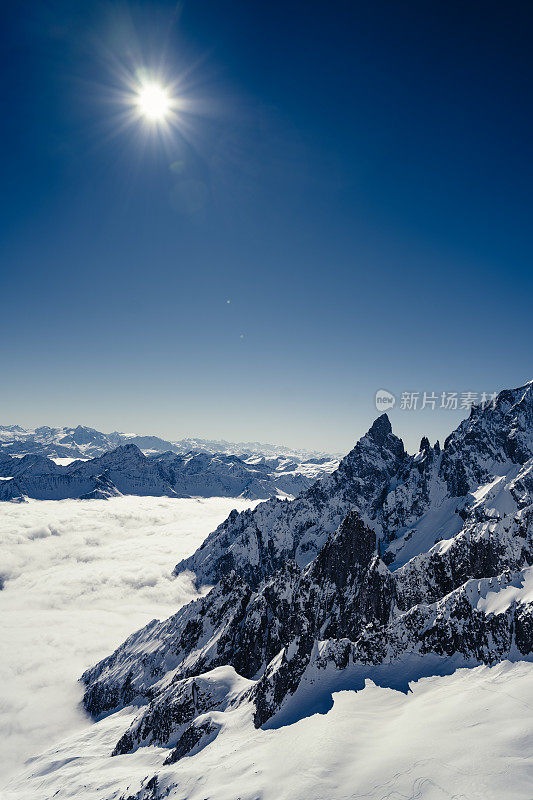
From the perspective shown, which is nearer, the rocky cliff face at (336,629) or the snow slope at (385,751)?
the snow slope at (385,751)

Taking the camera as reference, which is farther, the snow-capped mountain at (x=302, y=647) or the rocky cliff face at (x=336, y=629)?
the rocky cliff face at (x=336, y=629)

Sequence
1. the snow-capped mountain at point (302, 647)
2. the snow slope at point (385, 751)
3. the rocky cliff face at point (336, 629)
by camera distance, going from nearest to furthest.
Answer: the snow slope at point (385, 751), the snow-capped mountain at point (302, 647), the rocky cliff face at point (336, 629)

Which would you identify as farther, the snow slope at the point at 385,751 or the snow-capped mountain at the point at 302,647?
the snow-capped mountain at the point at 302,647

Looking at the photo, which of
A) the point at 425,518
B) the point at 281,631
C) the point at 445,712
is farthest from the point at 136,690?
the point at 425,518

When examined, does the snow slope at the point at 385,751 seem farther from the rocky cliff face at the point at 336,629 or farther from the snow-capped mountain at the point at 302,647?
the rocky cliff face at the point at 336,629

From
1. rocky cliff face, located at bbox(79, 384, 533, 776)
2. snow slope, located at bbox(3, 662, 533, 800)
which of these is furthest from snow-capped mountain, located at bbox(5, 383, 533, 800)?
snow slope, located at bbox(3, 662, 533, 800)

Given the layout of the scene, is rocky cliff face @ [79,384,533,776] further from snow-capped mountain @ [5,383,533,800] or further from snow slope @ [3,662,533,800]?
snow slope @ [3,662,533,800]

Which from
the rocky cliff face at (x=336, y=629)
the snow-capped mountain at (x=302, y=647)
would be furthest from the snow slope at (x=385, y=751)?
the rocky cliff face at (x=336, y=629)

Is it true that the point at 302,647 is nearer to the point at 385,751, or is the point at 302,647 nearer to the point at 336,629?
the point at 385,751

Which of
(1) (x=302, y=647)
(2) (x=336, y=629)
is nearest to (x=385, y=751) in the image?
(1) (x=302, y=647)

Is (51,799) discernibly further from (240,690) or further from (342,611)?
(342,611)

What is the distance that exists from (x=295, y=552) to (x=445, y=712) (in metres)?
165

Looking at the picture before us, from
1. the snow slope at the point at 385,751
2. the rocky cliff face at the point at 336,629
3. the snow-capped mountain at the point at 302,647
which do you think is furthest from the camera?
the rocky cliff face at the point at 336,629

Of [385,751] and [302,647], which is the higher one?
[385,751]
